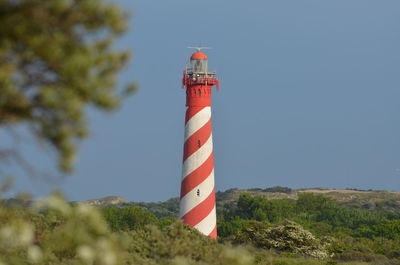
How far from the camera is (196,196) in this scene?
112ft

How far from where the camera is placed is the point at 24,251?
16.6 m

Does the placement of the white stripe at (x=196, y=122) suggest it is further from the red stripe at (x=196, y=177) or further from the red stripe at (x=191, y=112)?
the red stripe at (x=196, y=177)

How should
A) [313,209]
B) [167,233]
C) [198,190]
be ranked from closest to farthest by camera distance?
1. [167,233]
2. [198,190]
3. [313,209]

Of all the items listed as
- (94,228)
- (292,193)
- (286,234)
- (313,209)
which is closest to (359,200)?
(292,193)

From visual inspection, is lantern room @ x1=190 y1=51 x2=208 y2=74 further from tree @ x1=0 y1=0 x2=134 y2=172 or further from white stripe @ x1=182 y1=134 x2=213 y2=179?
tree @ x1=0 y1=0 x2=134 y2=172

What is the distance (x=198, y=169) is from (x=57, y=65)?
2524 centimetres

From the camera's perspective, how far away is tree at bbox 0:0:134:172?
29.0ft

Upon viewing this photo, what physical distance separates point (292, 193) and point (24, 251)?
9762cm

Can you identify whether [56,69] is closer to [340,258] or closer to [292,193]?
[340,258]

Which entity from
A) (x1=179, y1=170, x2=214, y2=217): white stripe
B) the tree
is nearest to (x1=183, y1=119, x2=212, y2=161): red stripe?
(x1=179, y1=170, x2=214, y2=217): white stripe

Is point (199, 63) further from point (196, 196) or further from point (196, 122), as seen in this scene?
point (196, 196)

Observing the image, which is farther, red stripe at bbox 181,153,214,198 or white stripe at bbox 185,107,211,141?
white stripe at bbox 185,107,211,141

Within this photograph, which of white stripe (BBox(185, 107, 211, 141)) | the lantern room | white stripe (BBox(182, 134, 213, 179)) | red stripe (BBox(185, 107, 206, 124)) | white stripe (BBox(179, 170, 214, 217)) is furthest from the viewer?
the lantern room

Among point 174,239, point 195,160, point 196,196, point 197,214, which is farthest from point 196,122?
point 174,239
